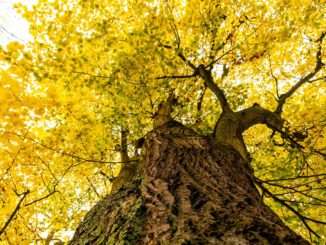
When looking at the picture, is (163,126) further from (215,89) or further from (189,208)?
(189,208)

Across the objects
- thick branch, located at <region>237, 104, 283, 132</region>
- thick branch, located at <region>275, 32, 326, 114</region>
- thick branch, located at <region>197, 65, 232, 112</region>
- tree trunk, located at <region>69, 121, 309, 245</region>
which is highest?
thick branch, located at <region>275, 32, 326, 114</region>

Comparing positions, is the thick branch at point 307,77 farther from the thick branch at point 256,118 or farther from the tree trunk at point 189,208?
the tree trunk at point 189,208

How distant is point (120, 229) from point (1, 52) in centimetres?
345

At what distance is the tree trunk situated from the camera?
141cm

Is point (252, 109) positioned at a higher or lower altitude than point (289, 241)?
higher

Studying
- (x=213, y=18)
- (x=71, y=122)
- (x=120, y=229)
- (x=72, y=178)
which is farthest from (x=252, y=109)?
(x=72, y=178)

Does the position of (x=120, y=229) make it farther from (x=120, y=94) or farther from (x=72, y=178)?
(x=72, y=178)

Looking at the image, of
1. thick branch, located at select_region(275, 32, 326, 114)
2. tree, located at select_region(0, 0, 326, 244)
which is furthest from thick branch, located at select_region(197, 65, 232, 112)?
thick branch, located at select_region(275, 32, 326, 114)

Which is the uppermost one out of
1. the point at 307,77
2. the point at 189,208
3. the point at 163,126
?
the point at 307,77

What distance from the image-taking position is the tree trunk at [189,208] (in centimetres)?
141

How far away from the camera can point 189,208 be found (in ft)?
5.93

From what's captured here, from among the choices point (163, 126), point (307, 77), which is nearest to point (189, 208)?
point (163, 126)

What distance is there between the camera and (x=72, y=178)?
1106 cm

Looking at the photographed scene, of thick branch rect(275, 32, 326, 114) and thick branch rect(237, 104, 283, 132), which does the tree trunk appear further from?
thick branch rect(275, 32, 326, 114)
